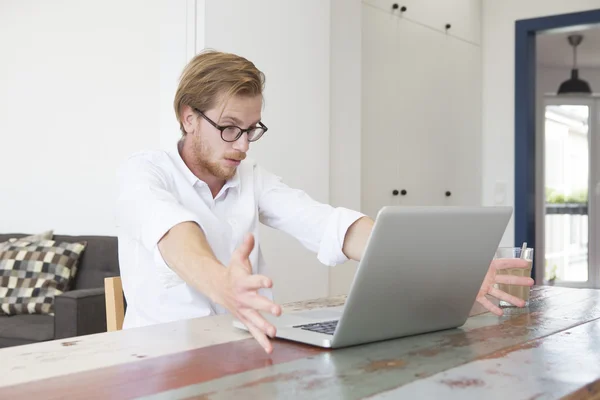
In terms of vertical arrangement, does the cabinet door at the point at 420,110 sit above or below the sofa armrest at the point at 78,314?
→ above

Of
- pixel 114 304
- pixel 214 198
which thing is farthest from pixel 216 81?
pixel 114 304

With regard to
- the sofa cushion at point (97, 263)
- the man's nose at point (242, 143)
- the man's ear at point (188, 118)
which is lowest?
the sofa cushion at point (97, 263)

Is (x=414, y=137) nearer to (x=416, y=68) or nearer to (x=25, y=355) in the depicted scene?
(x=416, y=68)

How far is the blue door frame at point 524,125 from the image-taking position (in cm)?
446

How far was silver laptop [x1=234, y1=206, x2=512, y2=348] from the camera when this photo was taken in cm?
106

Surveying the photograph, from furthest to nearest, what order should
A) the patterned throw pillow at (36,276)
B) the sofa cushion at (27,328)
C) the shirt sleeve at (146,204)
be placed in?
the patterned throw pillow at (36,276)
the sofa cushion at (27,328)
the shirt sleeve at (146,204)

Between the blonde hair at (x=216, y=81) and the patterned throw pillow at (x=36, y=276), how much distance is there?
5.85ft

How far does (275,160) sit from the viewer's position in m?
3.03

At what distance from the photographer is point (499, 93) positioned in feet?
15.1

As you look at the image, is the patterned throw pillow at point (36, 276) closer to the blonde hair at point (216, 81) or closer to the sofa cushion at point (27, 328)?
the sofa cushion at point (27, 328)

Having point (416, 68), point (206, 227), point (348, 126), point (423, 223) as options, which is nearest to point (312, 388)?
point (423, 223)

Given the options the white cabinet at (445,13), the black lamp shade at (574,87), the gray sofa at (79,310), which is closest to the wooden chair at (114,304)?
the gray sofa at (79,310)

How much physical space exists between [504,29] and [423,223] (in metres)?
3.82

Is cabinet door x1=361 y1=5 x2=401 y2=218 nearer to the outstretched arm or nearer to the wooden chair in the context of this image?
the outstretched arm
